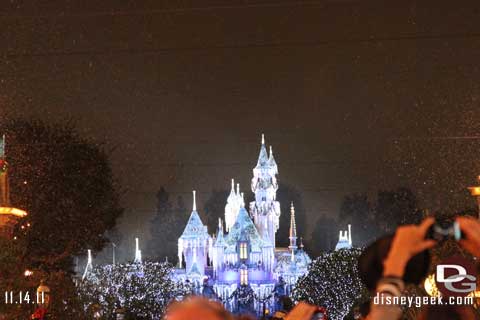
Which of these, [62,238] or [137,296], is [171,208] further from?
[62,238]

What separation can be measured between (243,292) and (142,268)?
73.1ft

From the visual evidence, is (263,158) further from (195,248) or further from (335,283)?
(335,283)

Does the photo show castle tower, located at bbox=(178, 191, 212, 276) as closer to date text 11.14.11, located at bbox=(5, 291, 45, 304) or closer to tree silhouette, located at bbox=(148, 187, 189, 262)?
tree silhouette, located at bbox=(148, 187, 189, 262)

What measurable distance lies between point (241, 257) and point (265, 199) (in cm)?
1351

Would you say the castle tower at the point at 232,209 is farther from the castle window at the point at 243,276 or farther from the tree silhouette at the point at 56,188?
the tree silhouette at the point at 56,188

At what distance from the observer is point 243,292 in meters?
106

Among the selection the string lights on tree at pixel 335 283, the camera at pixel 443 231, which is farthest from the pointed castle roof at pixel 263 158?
the camera at pixel 443 231

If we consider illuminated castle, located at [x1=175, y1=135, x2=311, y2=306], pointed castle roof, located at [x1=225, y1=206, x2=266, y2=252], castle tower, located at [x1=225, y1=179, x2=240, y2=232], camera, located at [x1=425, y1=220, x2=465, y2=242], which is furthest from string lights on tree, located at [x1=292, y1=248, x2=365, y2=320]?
camera, located at [x1=425, y1=220, x2=465, y2=242]

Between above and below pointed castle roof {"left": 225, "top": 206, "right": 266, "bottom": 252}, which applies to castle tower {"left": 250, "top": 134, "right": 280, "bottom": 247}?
above

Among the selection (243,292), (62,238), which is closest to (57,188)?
(62,238)

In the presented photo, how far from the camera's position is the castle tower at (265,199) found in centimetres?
12238

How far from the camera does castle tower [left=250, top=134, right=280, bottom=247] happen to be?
122 meters

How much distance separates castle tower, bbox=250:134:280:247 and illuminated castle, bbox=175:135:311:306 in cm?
12

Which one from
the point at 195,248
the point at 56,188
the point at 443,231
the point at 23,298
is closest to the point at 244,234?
the point at 195,248
